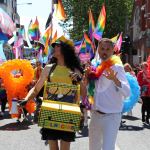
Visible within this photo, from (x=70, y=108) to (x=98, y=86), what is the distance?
2.26ft

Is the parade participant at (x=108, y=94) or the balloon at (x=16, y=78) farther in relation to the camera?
the balloon at (x=16, y=78)

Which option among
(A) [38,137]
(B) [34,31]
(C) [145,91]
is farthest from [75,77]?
(B) [34,31]

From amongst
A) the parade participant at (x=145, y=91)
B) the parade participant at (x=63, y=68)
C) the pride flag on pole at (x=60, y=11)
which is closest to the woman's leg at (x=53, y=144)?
the parade participant at (x=63, y=68)

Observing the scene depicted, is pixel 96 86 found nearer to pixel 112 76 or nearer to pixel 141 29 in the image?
pixel 112 76

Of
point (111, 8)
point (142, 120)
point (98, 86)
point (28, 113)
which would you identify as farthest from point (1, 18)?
point (111, 8)

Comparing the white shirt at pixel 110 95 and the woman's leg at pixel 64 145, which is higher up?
the white shirt at pixel 110 95

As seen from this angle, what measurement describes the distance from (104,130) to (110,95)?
1.30 ft

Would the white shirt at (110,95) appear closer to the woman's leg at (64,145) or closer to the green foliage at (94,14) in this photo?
the woman's leg at (64,145)

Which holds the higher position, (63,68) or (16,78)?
(63,68)

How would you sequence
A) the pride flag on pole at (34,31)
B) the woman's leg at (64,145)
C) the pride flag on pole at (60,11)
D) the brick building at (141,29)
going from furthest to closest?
the brick building at (141,29)
the pride flag on pole at (34,31)
the pride flag on pole at (60,11)
the woman's leg at (64,145)

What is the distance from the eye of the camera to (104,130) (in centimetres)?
558

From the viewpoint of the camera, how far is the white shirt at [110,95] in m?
5.53

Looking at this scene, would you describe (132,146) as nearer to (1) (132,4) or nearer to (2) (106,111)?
(2) (106,111)

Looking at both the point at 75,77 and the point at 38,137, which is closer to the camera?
the point at 75,77
